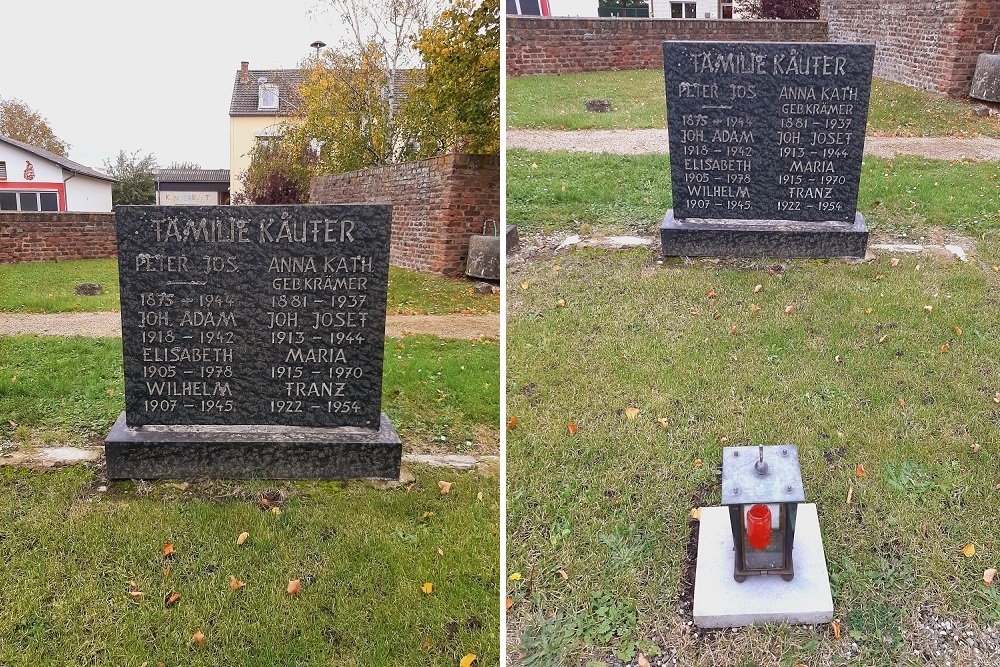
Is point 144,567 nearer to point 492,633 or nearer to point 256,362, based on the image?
point 256,362

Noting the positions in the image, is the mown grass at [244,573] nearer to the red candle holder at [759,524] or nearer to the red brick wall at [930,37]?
the red candle holder at [759,524]

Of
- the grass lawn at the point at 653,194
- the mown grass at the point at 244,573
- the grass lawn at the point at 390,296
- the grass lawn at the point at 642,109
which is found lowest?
the mown grass at the point at 244,573

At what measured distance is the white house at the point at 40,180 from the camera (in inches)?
1475

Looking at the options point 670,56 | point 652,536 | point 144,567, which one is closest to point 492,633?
point 652,536

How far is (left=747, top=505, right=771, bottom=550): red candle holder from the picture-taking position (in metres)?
3.19

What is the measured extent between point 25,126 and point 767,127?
157ft

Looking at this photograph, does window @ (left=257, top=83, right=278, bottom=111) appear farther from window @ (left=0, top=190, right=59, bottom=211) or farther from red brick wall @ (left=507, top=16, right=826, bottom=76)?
red brick wall @ (left=507, top=16, right=826, bottom=76)

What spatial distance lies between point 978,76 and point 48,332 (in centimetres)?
1413

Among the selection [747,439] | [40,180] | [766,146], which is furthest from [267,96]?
[747,439]

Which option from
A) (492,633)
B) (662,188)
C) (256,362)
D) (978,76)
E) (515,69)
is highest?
(515,69)

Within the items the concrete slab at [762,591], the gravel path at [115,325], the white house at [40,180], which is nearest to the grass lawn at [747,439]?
the concrete slab at [762,591]

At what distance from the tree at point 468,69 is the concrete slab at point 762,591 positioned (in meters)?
11.6

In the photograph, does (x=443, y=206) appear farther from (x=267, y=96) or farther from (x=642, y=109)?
(x=267, y=96)

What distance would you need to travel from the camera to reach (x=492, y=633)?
3.31m
